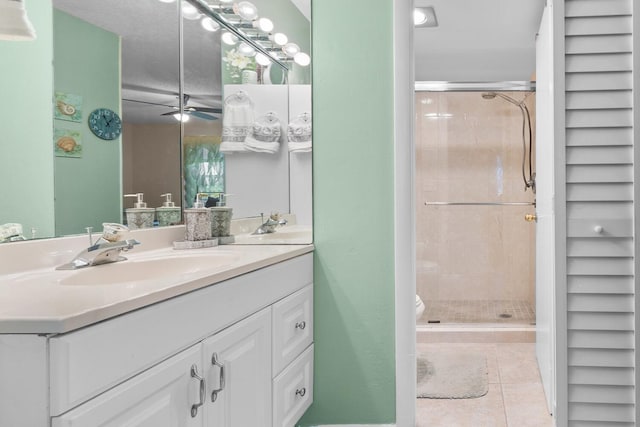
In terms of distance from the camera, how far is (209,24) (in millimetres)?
2172

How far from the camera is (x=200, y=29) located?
2145mm

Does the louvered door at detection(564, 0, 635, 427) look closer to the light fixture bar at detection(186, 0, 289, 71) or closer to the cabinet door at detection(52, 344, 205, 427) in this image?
the light fixture bar at detection(186, 0, 289, 71)

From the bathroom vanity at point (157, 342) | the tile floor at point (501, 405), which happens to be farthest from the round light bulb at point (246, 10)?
the tile floor at point (501, 405)

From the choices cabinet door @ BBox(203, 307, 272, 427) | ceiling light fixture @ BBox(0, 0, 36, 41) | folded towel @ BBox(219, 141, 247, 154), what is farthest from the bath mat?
ceiling light fixture @ BBox(0, 0, 36, 41)

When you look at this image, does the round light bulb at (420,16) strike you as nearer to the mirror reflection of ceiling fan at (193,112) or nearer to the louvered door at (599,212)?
the louvered door at (599,212)

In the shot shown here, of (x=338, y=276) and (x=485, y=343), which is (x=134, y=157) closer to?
(x=338, y=276)

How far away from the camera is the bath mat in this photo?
2.60 metres

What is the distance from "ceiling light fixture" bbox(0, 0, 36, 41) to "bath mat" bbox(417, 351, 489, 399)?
7.20 ft

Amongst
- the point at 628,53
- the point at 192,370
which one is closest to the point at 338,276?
the point at 192,370

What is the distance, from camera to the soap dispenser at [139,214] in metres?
1.79

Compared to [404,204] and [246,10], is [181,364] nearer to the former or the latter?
[404,204]

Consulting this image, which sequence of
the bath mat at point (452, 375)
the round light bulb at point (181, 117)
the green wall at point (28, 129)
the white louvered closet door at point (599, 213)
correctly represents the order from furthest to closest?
1. the bath mat at point (452, 375)
2. the round light bulb at point (181, 117)
3. the white louvered closet door at point (599, 213)
4. the green wall at point (28, 129)

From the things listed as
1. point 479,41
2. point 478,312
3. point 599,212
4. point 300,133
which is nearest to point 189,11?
point 300,133

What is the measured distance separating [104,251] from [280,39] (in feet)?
3.92
